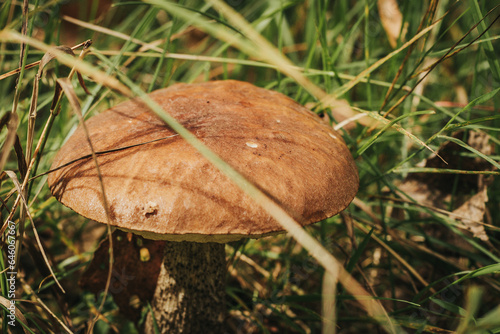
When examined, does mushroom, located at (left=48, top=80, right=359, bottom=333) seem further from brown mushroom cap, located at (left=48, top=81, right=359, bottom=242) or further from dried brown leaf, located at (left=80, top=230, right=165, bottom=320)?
dried brown leaf, located at (left=80, top=230, right=165, bottom=320)

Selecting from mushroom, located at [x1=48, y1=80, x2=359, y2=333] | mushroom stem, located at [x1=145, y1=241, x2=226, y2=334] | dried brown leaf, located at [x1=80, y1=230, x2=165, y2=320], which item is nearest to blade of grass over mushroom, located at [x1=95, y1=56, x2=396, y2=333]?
mushroom, located at [x1=48, y1=80, x2=359, y2=333]

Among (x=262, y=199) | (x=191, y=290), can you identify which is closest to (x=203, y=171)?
(x=262, y=199)

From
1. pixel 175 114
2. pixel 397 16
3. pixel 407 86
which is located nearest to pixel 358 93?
pixel 397 16

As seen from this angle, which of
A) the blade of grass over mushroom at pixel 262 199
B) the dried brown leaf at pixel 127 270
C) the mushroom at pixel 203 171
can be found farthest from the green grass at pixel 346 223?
the blade of grass over mushroom at pixel 262 199

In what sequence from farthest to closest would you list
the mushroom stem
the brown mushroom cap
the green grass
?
1. the green grass
2. the mushroom stem
3. the brown mushroom cap

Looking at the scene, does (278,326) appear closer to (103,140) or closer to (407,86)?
(103,140)

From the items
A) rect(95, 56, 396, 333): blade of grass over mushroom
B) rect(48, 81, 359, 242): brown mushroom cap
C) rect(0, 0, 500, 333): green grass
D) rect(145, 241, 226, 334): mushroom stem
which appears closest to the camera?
rect(95, 56, 396, 333): blade of grass over mushroom

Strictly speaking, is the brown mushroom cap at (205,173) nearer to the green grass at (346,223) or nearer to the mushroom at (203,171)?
the mushroom at (203,171)
